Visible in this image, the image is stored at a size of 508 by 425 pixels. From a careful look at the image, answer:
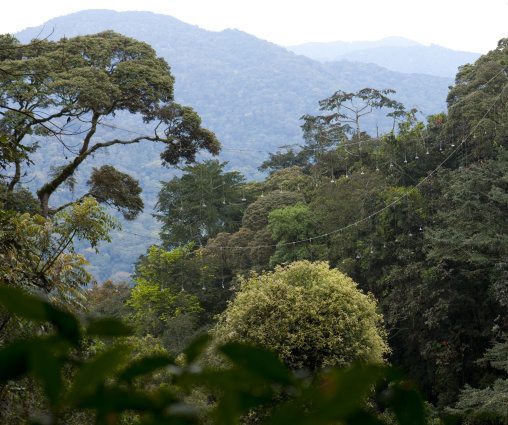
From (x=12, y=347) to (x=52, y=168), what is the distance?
11534mm

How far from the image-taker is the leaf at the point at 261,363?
33cm

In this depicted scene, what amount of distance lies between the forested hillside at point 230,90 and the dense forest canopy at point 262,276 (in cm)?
5023

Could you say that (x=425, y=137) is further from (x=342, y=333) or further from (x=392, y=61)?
(x=392, y=61)

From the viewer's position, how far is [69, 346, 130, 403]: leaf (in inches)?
12.6

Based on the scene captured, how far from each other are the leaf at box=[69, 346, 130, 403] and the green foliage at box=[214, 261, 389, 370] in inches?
300

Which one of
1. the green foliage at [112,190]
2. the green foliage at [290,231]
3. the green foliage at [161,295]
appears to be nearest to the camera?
the green foliage at [112,190]

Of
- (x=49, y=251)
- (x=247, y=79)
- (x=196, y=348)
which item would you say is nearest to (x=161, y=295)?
(x=49, y=251)

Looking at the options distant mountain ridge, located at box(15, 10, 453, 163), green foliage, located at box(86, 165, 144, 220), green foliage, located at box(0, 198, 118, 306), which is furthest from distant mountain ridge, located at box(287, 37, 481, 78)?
green foliage, located at box(0, 198, 118, 306)

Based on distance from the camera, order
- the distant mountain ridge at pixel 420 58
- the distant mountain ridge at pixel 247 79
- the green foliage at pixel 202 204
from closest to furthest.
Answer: the green foliage at pixel 202 204 < the distant mountain ridge at pixel 247 79 < the distant mountain ridge at pixel 420 58

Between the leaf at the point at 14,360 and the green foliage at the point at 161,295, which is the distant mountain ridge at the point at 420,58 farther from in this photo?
the leaf at the point at 14,360

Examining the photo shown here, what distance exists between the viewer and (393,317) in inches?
468

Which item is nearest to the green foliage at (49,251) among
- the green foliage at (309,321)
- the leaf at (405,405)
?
the leaf at (405,405)

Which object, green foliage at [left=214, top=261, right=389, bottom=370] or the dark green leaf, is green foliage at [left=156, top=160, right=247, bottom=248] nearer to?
green foliage at [left=214, top=261, right=389, bottom=370]

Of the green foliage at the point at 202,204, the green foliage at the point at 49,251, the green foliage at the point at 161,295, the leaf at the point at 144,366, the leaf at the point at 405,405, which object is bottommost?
the leaf at the point at 144,366
